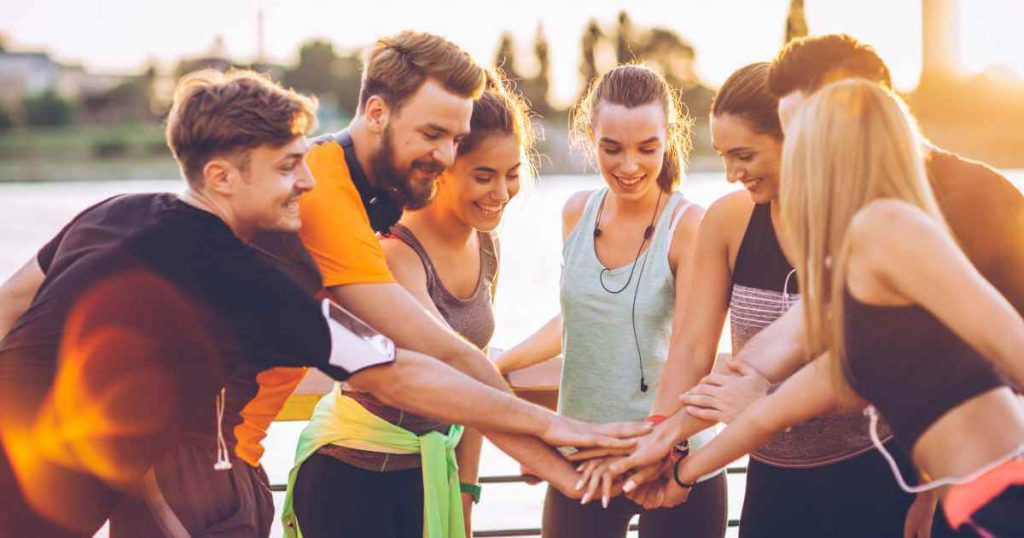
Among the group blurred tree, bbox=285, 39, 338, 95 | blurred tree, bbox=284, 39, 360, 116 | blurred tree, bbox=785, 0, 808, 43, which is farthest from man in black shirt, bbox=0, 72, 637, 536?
blurred tree, bbox=285, 39, 338, 95

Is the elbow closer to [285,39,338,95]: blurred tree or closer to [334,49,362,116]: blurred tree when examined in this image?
[334,49,362,116]: blurred tree

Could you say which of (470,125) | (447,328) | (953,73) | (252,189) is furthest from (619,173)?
(953,73)

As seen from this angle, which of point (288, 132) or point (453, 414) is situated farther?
point (453, 414)

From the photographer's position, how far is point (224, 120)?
6.59 ft

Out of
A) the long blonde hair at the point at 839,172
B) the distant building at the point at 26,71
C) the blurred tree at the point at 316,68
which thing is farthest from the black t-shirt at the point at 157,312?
the distant building at the point at 26,71

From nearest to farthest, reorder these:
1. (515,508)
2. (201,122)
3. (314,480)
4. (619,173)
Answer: (201,122), (314,480), (619,173), (515,508)

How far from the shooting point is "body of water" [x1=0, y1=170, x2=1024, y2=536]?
425cm

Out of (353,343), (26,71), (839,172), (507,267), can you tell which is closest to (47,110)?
(26,71)

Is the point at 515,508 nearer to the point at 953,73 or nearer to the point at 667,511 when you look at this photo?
the point at 667,511

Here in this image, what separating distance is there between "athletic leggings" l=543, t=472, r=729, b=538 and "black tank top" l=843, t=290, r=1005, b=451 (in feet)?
3.08

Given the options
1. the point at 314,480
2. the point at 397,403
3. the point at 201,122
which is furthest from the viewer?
the point at 314,480

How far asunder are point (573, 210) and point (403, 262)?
512 mm

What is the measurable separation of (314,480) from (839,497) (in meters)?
1.05

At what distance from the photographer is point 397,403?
2.28 m
